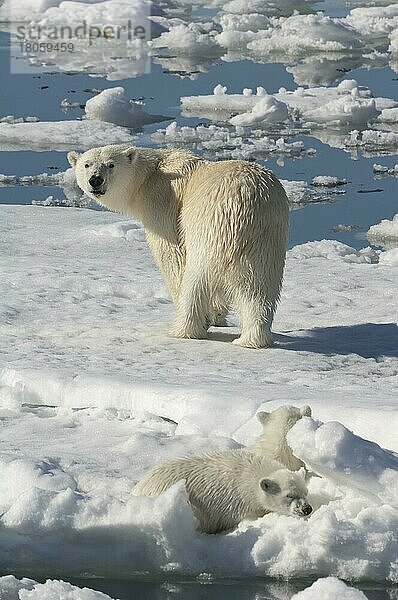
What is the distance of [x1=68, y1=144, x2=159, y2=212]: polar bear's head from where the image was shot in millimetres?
6293

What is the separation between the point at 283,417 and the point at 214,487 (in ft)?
1.57

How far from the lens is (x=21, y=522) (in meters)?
3.84

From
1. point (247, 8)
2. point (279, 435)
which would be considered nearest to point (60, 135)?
point (247, 8)

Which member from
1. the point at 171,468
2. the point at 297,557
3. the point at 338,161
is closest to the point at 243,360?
the point at 171,468

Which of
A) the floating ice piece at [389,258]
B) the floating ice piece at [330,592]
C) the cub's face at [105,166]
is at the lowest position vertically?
the floating ice piece at [389,258]

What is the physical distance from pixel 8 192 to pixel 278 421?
800 cm

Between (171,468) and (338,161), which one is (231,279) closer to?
(171,468)

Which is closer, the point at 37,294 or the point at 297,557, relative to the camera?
the point at 297,557

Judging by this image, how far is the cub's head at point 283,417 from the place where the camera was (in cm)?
437

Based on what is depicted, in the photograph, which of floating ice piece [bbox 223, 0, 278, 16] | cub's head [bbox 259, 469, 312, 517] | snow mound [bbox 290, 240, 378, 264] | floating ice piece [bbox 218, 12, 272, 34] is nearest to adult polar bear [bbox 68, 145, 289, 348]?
cub's head [bbox 259, 469, 312, 517]

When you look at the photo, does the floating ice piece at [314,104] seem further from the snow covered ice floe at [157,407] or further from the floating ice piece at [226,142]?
the snow covered ice floe at [157,407]

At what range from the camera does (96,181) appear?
20.7 feet

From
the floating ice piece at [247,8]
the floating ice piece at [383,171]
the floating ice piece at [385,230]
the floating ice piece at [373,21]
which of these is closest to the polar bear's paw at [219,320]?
the floating ice piece at [385,230]

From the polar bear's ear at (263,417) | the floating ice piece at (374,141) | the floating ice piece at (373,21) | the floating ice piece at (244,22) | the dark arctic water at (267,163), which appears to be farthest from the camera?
the floating ice piece at (244,22)
